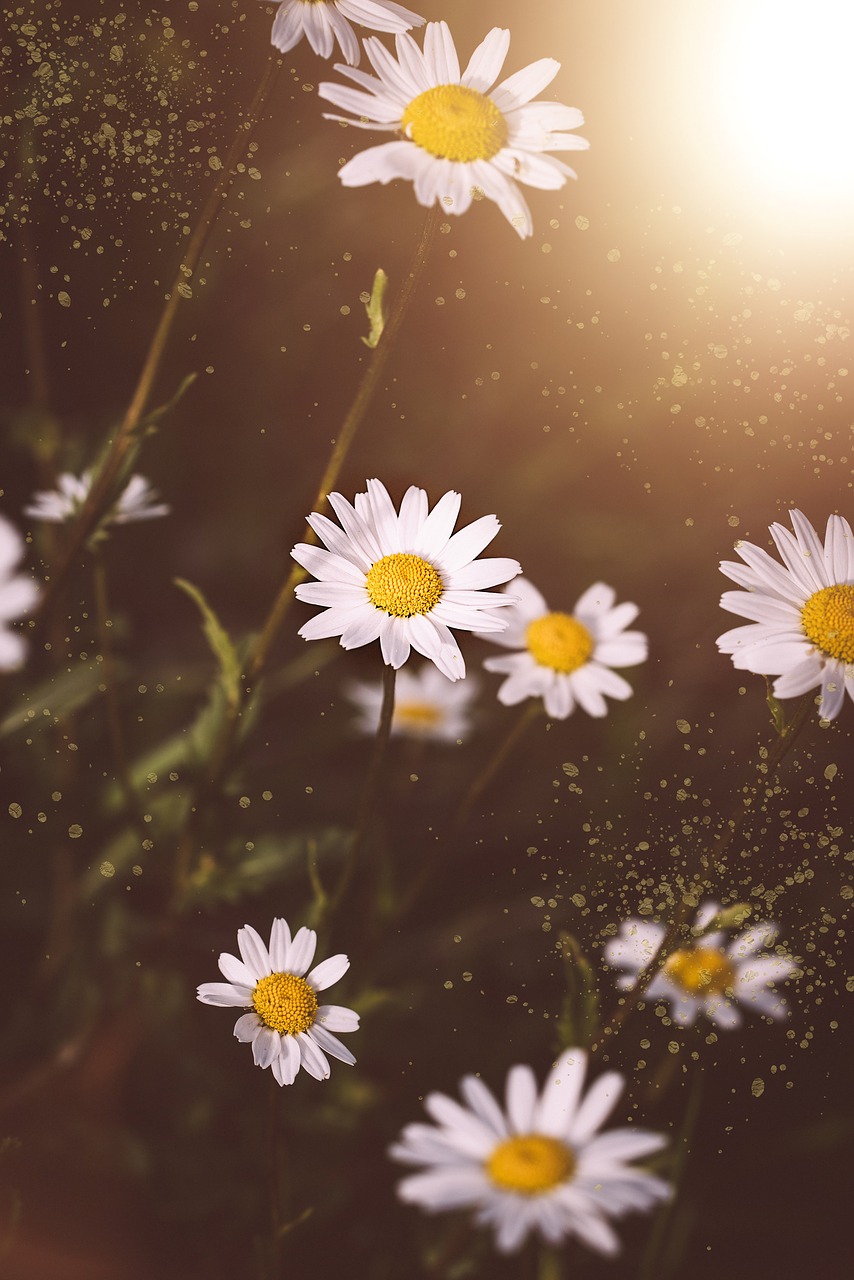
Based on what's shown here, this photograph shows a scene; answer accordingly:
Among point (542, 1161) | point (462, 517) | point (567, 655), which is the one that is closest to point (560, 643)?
point (567, 655)

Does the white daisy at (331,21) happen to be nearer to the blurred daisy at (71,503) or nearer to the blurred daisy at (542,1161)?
the blurred daisy at (71,503)

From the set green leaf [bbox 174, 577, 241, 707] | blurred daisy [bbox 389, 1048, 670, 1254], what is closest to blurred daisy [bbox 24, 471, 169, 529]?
green leaf [bbox 174, 577, 241, 707]

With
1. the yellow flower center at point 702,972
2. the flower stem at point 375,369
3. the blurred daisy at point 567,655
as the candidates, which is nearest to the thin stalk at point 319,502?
the flower stem at point 375,369

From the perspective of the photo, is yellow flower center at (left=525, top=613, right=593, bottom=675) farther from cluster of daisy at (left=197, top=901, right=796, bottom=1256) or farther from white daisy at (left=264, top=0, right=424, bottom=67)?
white daisy at (left=264, top=0, right=424, bottom=67)

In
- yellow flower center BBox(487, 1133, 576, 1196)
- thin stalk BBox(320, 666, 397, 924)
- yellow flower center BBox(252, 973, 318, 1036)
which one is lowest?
yellow flower center BBox(487, 1133, 576, 1196)

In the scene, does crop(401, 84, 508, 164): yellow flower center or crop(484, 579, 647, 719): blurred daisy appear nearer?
crop(401, 84, 508, 164): yellow flower center

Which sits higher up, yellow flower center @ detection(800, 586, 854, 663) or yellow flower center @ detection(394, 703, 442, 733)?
yellow flower center @ detection(394, 703, 442, 733)

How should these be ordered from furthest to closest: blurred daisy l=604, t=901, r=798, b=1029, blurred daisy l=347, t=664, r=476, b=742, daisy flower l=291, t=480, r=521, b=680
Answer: blurred daisy l=347, t=664, r=476, b=742 < blurred daisy l=604, t=901, r=798, b=1029 < daisy flower l=291, t=480, r=521, b=680
